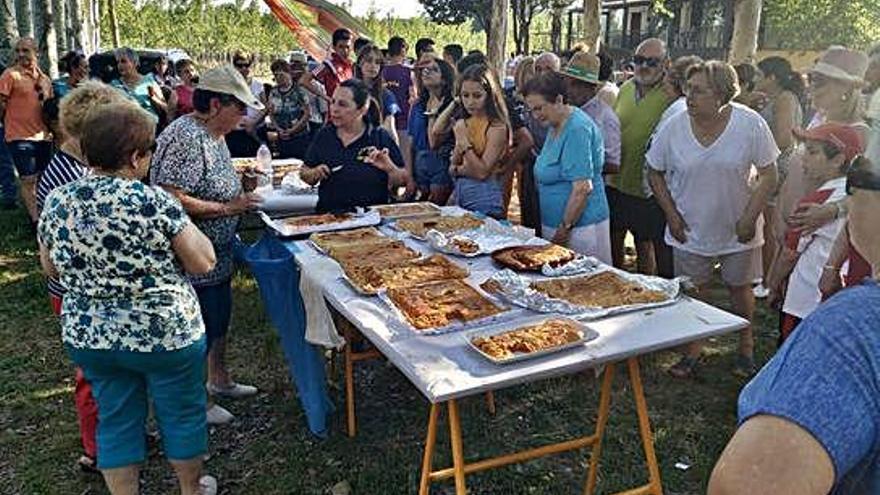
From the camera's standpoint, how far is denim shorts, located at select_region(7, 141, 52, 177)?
6398mm

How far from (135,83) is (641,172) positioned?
5.45 meters

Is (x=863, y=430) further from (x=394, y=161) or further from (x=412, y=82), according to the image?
(x=412, y=82)

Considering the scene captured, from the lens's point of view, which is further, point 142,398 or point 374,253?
point 374,253

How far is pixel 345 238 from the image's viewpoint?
3232mm

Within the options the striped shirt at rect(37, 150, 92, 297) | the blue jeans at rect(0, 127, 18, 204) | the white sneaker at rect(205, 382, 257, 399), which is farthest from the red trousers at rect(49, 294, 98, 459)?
the blue jeans at rect(0, 127, 18, 204)

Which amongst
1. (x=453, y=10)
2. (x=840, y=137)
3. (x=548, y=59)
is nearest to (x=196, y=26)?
(x=453, y=10)

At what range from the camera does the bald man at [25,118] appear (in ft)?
20.9

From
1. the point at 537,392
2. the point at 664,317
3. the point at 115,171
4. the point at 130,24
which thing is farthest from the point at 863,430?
the point at 130,24

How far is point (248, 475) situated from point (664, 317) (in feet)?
6.29

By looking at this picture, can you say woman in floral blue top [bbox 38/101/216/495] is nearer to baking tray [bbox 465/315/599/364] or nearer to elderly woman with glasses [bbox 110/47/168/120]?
baking tray [bbox 465/315/599/364]

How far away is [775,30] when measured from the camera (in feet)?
75.2

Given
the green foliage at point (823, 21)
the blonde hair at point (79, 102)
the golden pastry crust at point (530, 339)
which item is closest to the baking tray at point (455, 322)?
the golden pastry crust at point (530, 339)

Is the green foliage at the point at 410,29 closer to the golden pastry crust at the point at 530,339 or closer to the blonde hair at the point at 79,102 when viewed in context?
the blonde hair at the point at 79,102

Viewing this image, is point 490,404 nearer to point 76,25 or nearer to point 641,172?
point 641,172
